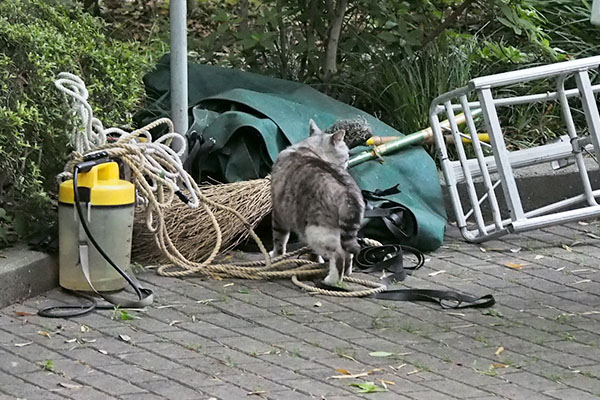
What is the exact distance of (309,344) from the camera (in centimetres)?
503

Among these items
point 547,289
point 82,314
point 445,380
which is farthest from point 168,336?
point 547,289

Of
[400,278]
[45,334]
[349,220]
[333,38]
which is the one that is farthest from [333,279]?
[333,38]

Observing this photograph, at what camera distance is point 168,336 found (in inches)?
200

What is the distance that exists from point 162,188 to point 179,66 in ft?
3.37

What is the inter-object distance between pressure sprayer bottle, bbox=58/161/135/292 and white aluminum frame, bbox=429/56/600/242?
215 centimetres

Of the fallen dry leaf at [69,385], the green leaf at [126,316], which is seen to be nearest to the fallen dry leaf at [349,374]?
the fallen dry leaf at [69,385]

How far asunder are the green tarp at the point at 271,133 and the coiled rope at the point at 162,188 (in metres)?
0.46

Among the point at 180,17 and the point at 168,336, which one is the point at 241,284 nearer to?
the point at 168,336

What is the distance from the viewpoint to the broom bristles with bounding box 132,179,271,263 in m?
6.36

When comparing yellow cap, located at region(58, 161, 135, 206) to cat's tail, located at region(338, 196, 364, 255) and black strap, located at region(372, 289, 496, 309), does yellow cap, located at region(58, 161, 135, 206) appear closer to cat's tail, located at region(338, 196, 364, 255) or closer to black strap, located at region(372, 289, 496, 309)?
cat's tail, located at region(338, 196, 364, 255)

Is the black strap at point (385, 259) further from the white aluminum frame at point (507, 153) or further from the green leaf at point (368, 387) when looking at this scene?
the green leaf at point (368, 387)

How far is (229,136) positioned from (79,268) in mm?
1546

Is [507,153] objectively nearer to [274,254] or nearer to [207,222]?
[274,254]

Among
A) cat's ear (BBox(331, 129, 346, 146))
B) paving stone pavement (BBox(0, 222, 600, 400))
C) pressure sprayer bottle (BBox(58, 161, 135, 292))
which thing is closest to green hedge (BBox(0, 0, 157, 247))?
pressure sprayer bottle (BBox(58, 161, 135, 292))
